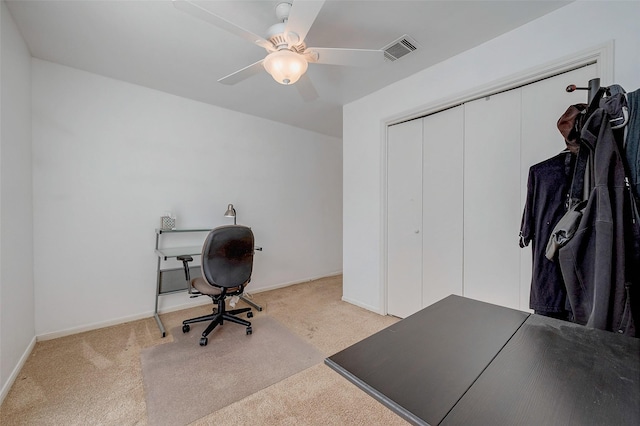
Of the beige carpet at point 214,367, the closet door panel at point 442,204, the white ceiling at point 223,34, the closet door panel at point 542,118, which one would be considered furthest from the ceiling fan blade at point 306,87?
the beige carpet at point 214,367

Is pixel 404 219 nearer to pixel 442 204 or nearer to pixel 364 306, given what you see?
pixel 442 204

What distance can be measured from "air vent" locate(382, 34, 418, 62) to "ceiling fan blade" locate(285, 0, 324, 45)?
0.94 meters

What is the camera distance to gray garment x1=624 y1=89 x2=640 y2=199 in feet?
3.41

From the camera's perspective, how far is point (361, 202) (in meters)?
3.16

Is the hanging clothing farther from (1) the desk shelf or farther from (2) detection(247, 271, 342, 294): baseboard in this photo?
(2) detection(247, 271, 342, 294): baseboard

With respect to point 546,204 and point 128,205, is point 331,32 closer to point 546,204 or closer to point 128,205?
point 546,204

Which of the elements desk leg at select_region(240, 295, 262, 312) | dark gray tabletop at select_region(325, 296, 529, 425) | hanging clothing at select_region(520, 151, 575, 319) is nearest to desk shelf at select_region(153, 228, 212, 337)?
desk leg at select_region(240, 295, 262, 312)

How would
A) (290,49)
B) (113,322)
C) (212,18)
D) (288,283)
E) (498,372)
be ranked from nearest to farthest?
1. (498,372)
2. (212,18)
3. (290,49)
4. (113,322)
5. (288,283)

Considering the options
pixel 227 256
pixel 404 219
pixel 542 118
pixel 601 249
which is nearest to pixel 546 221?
pixel 601 249

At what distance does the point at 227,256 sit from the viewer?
239cm

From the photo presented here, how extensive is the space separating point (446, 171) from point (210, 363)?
8.55 feet

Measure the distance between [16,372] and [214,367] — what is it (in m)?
1.36

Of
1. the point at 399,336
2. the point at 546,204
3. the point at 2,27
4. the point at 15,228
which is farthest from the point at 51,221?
the point at 546,204

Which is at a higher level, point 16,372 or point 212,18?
point 212,18
